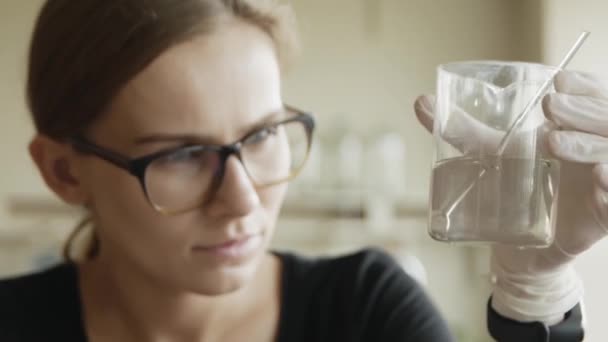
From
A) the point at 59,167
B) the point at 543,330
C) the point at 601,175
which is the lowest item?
the point at 543,330

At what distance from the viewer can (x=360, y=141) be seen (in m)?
2.62

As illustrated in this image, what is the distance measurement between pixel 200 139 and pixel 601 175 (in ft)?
1.64

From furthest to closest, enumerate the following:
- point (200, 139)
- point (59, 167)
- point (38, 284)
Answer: point (38, 284)
point (59, 167)
point (200, 139)

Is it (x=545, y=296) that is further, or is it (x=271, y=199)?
(x=271, y=199)

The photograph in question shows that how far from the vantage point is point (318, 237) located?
105 inches

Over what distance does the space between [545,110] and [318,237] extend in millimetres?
1977

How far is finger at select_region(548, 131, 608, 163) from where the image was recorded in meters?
0.71

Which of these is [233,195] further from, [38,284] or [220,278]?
[38,284]

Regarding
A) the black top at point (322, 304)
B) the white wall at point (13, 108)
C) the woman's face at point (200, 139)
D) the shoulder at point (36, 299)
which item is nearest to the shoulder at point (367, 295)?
the black top at point (322, 304)

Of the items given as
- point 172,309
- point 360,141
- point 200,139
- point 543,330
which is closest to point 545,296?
point 543,330

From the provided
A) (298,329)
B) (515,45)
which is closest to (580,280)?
(298,329)

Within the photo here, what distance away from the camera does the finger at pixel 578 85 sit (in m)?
0.73

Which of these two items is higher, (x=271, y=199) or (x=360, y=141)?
(x=271, y=199)

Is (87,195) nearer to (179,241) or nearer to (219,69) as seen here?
(179,241)
